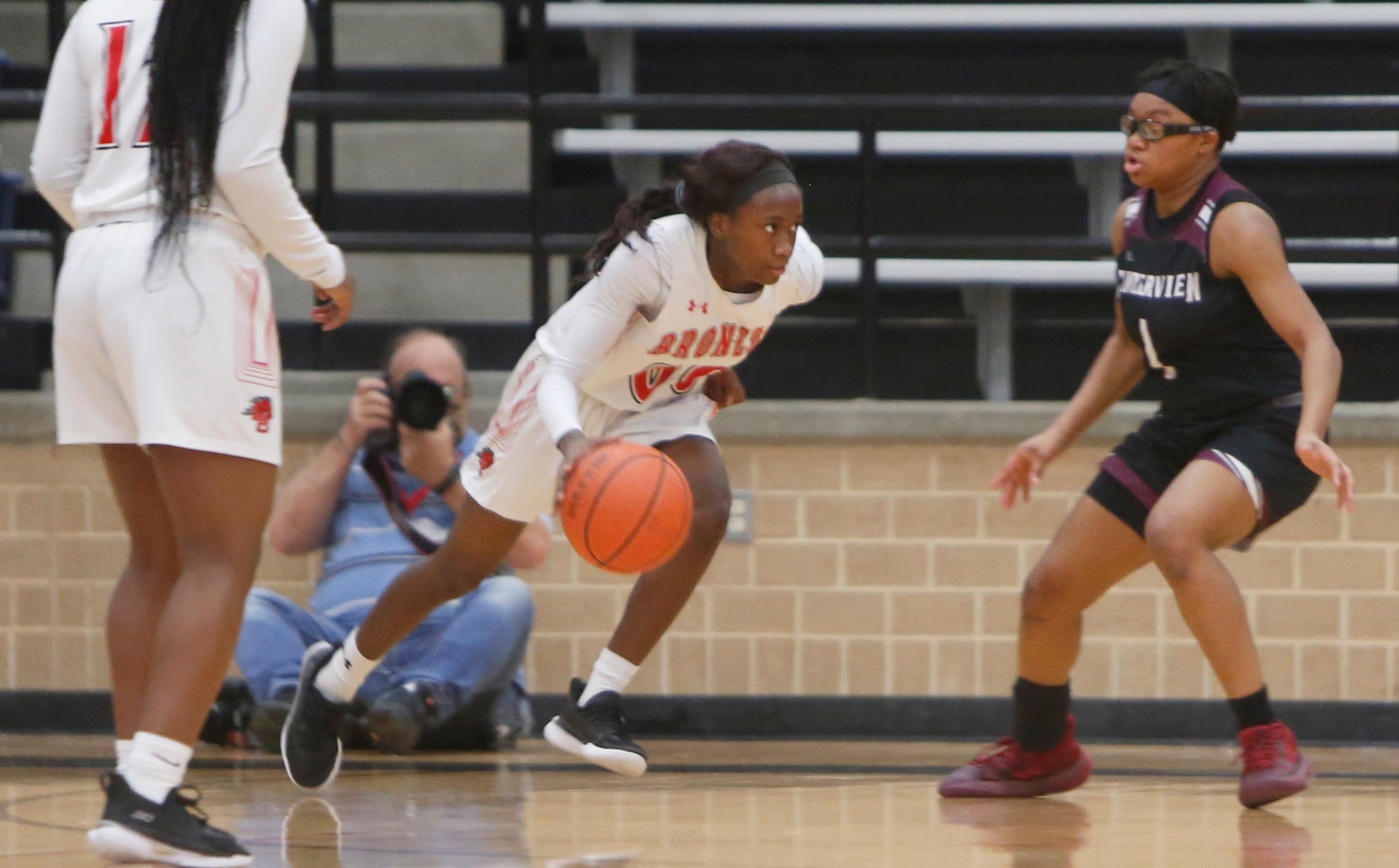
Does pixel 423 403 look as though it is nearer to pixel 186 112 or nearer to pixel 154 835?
pixel 186 112

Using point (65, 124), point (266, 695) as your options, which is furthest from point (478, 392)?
point (65, 124)

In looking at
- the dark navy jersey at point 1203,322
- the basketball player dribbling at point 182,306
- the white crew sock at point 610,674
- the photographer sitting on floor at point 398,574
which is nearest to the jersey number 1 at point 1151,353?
the dark navy jersey at point 1203,322

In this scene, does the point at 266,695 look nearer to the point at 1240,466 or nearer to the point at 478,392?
the point at 478,392

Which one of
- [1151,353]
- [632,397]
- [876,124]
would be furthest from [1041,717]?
[876,124]

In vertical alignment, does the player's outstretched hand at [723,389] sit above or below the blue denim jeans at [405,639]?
above

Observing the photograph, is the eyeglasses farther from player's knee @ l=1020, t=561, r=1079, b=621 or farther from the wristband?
the wristband

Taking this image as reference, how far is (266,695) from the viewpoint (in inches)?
185

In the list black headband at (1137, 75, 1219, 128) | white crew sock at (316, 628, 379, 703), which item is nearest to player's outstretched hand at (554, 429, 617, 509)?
white crew sock at (316, 628, 379, 703)

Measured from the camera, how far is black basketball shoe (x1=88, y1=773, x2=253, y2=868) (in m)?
2.80

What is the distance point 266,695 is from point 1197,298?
2.54 m

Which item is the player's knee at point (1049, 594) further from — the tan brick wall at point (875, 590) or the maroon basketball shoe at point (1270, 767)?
the tan brick wall at point (875, 590)

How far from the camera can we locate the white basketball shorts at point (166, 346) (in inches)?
113

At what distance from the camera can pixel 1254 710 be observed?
3768 millimetres

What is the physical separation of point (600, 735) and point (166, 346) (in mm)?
1248
